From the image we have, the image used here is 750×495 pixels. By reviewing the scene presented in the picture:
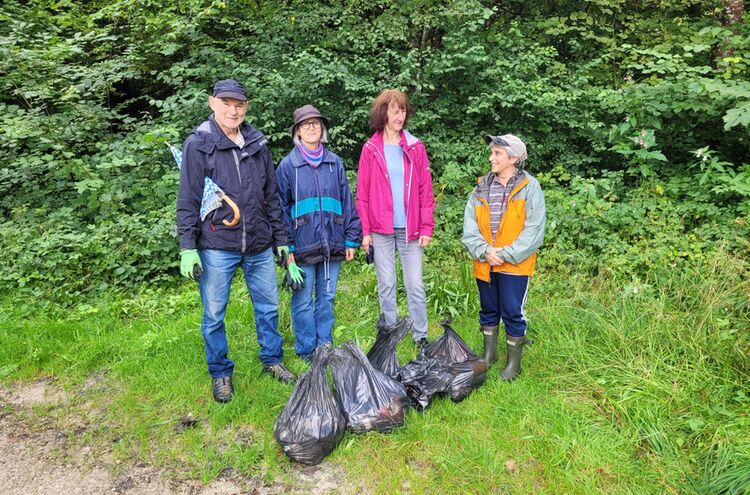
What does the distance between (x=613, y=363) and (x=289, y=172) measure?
101 inches

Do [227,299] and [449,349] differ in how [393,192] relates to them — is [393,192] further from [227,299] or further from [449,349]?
[227,299]

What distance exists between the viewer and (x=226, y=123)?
Result: 2.90 meters

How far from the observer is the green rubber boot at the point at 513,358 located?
10.5ft

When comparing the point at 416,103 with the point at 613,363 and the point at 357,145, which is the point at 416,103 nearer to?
the point at 357,145

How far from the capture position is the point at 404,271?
3.68 meters

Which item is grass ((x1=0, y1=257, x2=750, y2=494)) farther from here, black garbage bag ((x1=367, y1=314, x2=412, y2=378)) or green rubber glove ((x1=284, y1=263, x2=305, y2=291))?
green rubber glove ((x1=284, y1=263, x2=305, y2=291))

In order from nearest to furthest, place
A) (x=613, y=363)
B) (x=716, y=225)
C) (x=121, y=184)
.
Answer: (x=613, y=363) → (x=716, y=225) → (x=121, y=184)

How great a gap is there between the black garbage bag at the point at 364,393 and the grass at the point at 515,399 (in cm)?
10

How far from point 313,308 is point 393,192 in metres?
1.09

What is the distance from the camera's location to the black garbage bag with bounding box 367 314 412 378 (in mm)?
3117

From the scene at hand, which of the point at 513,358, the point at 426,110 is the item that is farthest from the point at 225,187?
the point at 426,110

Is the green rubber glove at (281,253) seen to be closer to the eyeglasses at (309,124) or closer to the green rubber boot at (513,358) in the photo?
the eyeglasses at (309,124)

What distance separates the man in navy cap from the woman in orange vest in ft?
4.49

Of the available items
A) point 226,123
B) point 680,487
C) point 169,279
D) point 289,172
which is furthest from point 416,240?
point 169,279
